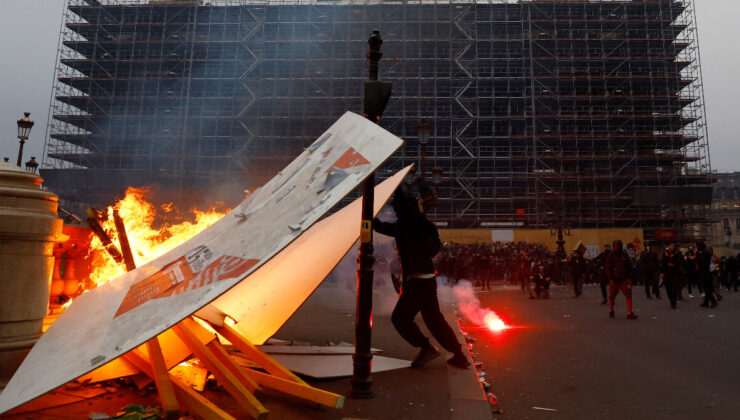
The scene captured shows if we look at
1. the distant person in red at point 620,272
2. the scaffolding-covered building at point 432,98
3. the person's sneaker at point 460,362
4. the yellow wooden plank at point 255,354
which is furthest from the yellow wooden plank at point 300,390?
the scaffolding-covered building at point 432,98

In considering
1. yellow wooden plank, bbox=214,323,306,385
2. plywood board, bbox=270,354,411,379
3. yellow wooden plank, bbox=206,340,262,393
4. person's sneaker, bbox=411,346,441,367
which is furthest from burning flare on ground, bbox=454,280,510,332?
yellow wooden plank, bbox=206,340,262,393

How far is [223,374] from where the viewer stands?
9.58 ft

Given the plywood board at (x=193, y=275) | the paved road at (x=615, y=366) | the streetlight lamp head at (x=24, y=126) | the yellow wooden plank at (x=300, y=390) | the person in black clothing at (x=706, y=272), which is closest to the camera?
the plywood board at (x=193, y=275)

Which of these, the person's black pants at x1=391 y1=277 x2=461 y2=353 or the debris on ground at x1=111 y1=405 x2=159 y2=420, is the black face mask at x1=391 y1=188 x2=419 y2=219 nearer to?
the person's black pants at x1=391 y1=277 x2=461 y2=353

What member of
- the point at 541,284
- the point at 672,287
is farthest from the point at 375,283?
the point at 672,287

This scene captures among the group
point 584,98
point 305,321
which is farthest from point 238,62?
point 305,321

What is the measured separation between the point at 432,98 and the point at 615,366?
96.2 feet

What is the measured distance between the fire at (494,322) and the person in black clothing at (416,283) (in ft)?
10.9

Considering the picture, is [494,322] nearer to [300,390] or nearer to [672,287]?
[672,287]

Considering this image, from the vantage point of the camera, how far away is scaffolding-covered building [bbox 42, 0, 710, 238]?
31828 millimetres

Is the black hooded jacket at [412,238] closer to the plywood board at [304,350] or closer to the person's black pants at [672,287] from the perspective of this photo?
the plywood board at [304,350]

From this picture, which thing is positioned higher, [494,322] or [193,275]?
[193,275]

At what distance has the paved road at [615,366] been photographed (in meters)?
3.57

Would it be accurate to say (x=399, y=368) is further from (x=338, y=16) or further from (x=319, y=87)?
(x=338, y=16)
